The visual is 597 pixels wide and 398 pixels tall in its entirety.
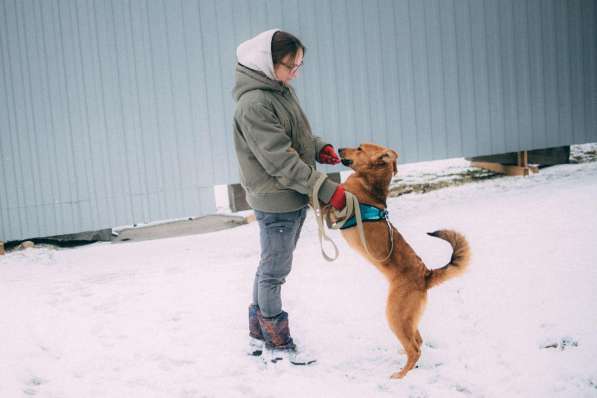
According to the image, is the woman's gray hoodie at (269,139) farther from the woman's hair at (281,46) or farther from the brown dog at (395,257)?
the brown dog at (395,257)

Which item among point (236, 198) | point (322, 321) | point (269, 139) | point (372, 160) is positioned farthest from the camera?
point (236, 198)

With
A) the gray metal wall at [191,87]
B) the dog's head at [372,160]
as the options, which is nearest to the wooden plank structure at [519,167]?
the gray metal wall at [191,87]

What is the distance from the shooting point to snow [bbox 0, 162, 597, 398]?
2.59 m

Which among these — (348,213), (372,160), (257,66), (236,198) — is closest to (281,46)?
(257,66)

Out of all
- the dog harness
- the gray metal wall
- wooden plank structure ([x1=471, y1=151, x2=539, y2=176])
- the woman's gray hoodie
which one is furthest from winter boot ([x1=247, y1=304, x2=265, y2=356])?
wooden plank structure ([x1=471, y1=151, x2=539, y2=176])

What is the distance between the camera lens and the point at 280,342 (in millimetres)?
2863

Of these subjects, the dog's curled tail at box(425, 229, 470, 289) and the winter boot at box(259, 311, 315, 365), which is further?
the winter boot at box(259, 311, 315, 365)

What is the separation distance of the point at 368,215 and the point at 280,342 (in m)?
0.85

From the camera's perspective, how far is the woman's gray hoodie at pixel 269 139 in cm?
247

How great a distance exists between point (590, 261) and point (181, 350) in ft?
8.85

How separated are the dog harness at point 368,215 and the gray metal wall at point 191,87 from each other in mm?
3536

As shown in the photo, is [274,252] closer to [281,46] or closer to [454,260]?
[454,260]

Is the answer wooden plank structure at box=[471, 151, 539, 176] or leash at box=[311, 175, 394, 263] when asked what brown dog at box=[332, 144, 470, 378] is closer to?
leash at box=[311, 175, 394, 263]

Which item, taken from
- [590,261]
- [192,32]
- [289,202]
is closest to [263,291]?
[289,202]
